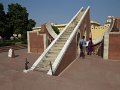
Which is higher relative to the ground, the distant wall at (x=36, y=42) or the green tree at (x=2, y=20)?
the green tree at (x=2, y=20)

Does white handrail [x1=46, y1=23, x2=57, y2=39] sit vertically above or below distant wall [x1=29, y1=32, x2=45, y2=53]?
above

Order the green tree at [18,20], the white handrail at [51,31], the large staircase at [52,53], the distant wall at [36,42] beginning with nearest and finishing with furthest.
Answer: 1. the large staircase at [52,53]
2. the distant wall at [36,42]
3. the white handrail at [51,31]
4. the green tree at [18,20]

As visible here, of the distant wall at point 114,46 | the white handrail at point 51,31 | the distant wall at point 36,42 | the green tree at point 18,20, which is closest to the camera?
the distant wall at point 114,46

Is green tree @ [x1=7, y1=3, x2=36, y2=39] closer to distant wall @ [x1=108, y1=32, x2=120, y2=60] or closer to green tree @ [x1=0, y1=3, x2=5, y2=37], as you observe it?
green tree @ [x1=0, y1=3, x2=5, y2=37]

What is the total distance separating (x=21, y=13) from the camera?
3391cm

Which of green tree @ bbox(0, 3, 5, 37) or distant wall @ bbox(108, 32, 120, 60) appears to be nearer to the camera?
distant wall @ bbox(108, 32, 120, 60)

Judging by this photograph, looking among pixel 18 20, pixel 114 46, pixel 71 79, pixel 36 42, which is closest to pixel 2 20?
pixel 18 20

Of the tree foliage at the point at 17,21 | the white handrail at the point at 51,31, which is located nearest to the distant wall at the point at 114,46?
the white handrail at the point at 51,31

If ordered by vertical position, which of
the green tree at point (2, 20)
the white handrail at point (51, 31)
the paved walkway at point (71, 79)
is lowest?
the paved walkway at point (71, 79)

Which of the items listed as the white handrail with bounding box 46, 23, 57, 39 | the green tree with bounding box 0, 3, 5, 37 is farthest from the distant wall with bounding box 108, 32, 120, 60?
the green tree with bounding box 0, 3, 5, 37

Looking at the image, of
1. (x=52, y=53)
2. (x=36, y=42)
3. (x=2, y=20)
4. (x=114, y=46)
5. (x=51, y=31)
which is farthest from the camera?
(x=2, y=20)

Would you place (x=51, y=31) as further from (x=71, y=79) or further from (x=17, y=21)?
(x=17, y=21)

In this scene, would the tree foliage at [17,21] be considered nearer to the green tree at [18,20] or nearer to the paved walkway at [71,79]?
the green tree at [18,20]

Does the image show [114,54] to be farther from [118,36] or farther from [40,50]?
[40,50]
